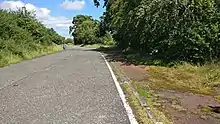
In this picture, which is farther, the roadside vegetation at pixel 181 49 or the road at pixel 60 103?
the roadside vegetation at pixel 181 49

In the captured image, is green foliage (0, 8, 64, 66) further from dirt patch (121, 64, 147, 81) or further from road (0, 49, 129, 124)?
road (0, 49, 129, 124)

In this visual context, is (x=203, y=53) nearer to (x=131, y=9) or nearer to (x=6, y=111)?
(x=131, y=9)

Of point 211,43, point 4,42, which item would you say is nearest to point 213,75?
point 211,43

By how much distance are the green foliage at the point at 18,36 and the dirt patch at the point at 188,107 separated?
48.4 feet

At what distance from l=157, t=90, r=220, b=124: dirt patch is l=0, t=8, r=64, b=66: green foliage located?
14763mm

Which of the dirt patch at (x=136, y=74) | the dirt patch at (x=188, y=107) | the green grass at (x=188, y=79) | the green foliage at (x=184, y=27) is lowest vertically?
the dirt patch at (x=136, y=74)

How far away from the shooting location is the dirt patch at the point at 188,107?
789cm

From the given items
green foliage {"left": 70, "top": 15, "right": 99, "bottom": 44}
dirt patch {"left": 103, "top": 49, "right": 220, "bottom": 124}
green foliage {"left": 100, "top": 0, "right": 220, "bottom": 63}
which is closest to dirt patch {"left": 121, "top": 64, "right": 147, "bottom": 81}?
dirt patch {"left": 103, "top": 49, "right": 220, "bottom": 124}

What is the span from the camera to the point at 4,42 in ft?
96.5

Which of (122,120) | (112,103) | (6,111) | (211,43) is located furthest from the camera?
(211,43)

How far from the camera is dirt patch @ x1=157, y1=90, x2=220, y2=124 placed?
7890mm

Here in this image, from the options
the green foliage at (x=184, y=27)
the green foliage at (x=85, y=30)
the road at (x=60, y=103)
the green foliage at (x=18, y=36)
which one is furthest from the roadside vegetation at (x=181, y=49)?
the green foliage at (x=85, y=30)

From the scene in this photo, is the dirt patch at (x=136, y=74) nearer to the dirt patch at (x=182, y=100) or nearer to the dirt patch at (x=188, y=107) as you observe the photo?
the dirt patch at (x=182, y=100)

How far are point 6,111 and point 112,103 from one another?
263cm
